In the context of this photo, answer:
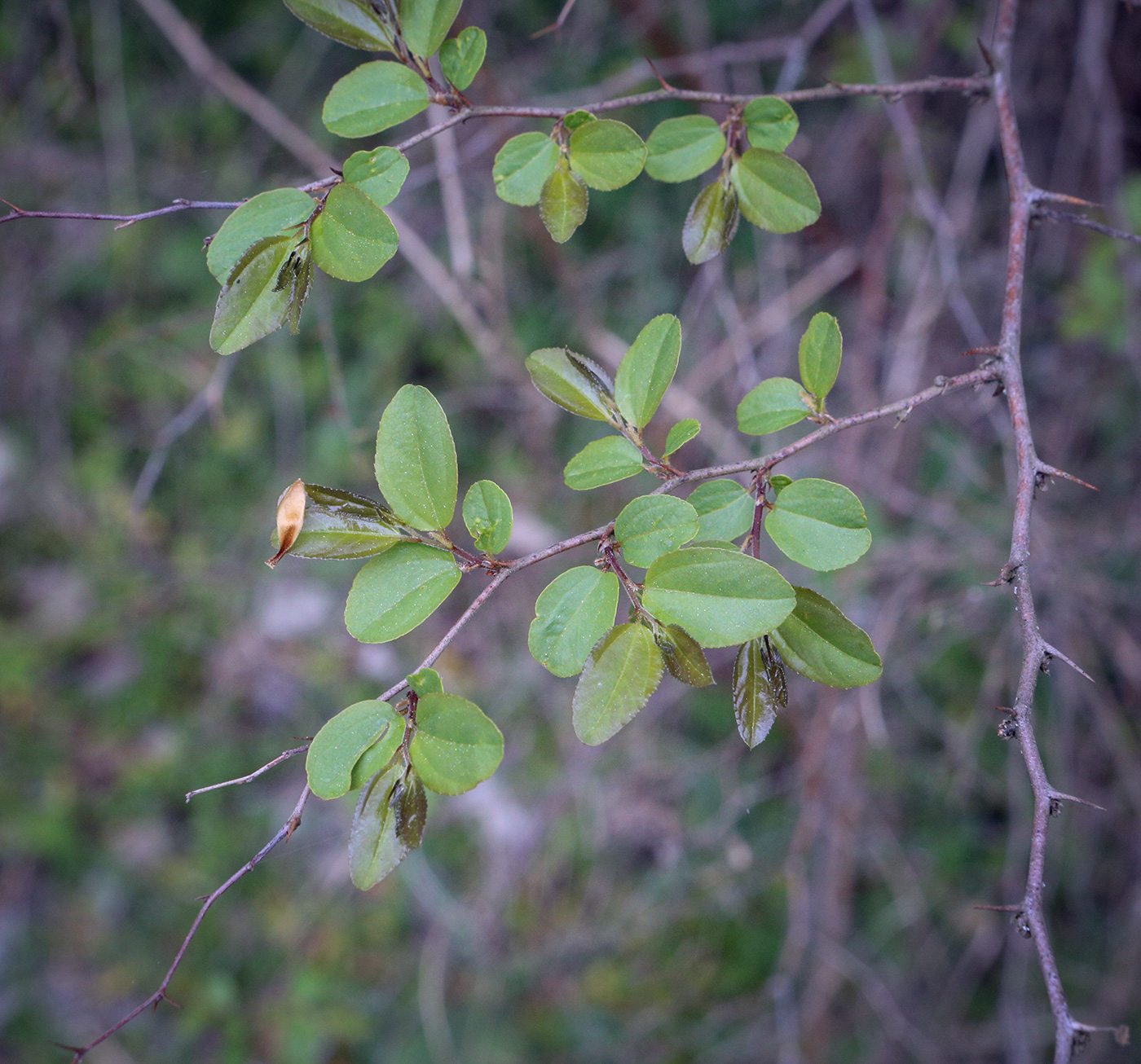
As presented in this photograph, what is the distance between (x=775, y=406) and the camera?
0.82 meters

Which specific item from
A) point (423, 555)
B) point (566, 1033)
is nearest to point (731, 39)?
point (423, 555)

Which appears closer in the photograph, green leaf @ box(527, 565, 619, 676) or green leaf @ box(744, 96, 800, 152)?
green leaf @ box(527, 565, 619, 676)

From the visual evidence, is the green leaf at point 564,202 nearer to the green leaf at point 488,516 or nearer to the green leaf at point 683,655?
the green leaf at point 488,516

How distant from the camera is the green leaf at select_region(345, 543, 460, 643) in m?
0.72

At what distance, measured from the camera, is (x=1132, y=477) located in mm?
1986

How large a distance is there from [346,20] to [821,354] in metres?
0.61

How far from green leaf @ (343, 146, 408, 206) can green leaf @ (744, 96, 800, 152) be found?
0.39 m

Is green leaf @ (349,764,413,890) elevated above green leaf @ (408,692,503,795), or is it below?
below

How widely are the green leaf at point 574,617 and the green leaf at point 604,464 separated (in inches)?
4.0

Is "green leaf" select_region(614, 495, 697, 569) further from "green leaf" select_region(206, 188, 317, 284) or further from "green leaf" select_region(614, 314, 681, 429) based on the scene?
"green leaf" select_region(206, 188, 317, 284)

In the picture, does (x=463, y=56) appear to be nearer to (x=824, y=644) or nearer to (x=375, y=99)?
(x=375, y=99)

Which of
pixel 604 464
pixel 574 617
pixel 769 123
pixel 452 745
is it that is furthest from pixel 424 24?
pixel 452 745

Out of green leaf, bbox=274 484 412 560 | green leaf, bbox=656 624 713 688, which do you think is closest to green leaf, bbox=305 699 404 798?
green leaf, bbox=274 484 412 560

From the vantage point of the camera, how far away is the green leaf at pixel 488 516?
0.76 m
